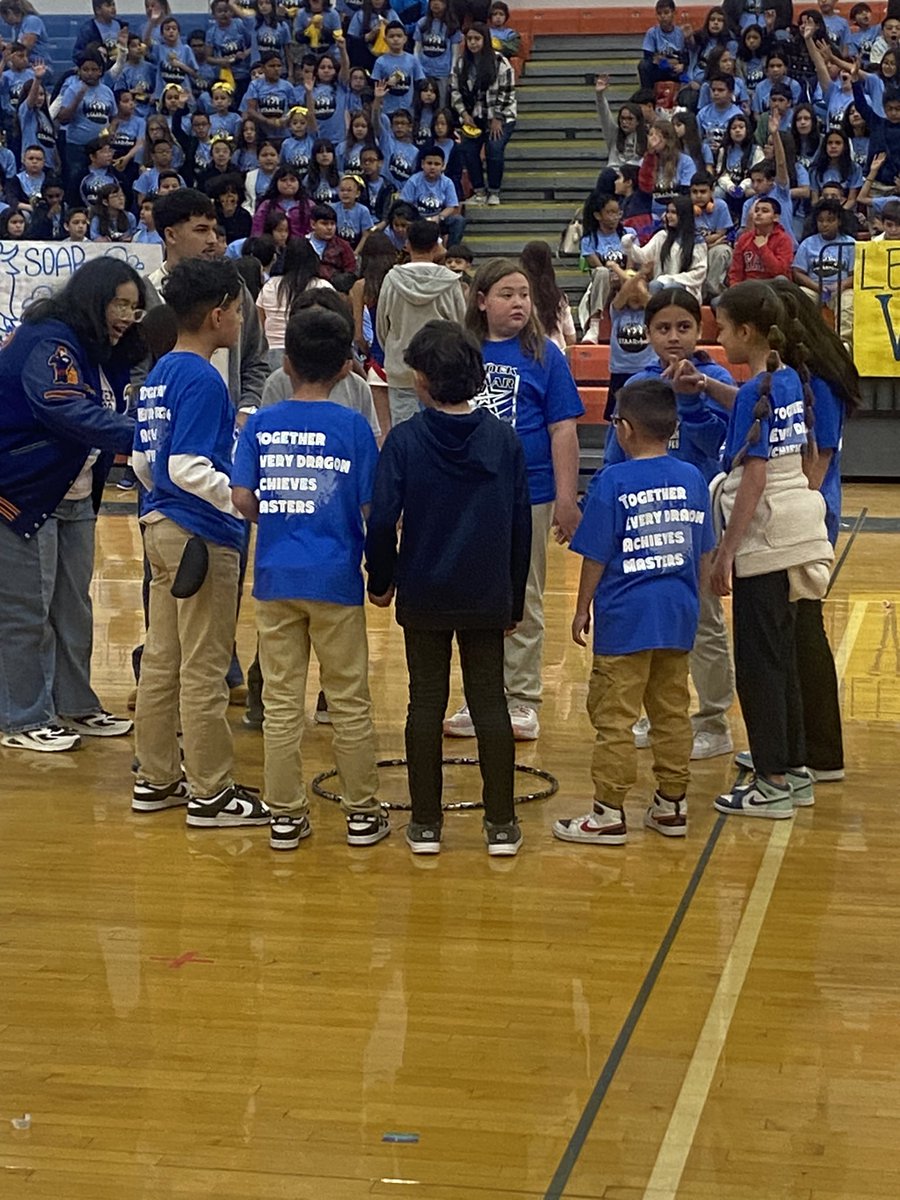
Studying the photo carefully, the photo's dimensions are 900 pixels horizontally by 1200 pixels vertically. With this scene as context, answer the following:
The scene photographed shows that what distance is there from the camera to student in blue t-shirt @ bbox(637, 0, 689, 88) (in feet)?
49.9

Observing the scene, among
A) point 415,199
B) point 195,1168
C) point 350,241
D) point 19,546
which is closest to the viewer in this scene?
point 195,1168

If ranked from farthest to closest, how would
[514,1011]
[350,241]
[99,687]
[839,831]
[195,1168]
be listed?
1. [350,241]
2. [99,687]
3. [839,831]
4. [514,1011]
5. [195,1168]

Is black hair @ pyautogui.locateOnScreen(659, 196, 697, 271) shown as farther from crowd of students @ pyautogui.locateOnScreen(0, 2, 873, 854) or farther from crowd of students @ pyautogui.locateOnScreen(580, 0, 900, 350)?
crowd of students @ pyautogui.locateOnScreen(0, 2, 873, 854)

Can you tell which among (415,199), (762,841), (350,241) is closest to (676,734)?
(762,841)

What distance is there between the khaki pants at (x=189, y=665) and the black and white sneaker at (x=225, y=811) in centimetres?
3

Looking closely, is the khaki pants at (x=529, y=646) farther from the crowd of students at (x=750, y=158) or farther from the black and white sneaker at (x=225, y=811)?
the crowd of students at (x=750, y=158)

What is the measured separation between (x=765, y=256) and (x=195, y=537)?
25.6 ft

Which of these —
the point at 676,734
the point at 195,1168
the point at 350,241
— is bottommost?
the point at 195,1168

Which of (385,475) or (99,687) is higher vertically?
(385,475)

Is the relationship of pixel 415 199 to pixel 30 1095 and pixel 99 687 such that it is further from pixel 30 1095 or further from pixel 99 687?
pixel 30 1095

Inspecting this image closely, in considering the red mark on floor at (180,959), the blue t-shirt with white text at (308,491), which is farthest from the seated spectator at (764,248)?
the red mark on floor at (180,959)

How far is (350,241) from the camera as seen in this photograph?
1373cm

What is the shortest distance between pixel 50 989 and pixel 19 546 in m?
2.12

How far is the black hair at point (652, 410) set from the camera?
4.54 meters
